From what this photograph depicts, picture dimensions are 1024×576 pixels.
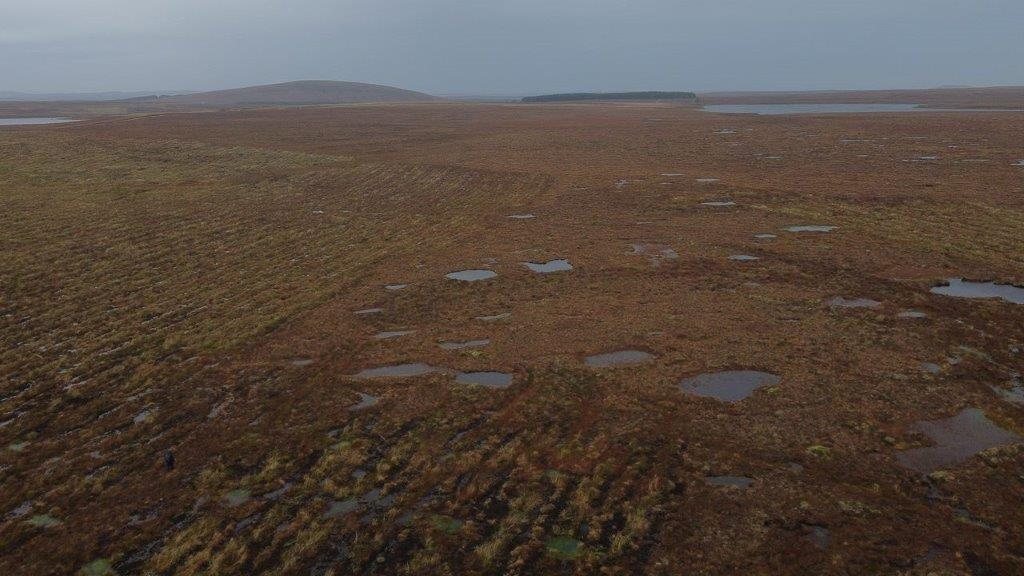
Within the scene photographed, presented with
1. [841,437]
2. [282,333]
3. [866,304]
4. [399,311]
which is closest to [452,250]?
[399,311]

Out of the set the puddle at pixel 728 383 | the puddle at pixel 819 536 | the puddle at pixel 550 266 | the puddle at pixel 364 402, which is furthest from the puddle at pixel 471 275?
the puddle at pixel 819 536

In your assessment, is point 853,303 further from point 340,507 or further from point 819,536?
point 340,507

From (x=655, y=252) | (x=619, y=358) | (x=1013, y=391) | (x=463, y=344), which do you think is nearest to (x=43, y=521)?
(x=463, y=344)

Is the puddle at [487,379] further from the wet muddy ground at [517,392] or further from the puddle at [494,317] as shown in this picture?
the puddle at [494,317]

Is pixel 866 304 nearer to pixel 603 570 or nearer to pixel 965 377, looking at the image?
pixel 965 377

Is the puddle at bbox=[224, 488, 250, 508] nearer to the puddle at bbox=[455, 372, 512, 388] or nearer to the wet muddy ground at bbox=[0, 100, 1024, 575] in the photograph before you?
the wet muddy ground at bbox=[0, 100, 1024, 575]
